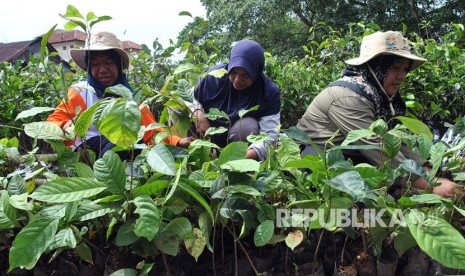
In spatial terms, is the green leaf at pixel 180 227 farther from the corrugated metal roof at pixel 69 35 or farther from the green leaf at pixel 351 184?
the corrugated metal roof at pixel 69 35

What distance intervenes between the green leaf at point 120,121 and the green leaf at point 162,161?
0.25 ft

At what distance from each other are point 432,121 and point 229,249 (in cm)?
223

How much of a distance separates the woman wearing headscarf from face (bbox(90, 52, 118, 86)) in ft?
1.59

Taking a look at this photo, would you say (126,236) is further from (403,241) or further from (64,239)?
(403,241)

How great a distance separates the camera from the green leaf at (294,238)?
108 cm

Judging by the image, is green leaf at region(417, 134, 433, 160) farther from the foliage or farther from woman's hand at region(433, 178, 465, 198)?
woman's hand at region(433, 178, 465, 198)

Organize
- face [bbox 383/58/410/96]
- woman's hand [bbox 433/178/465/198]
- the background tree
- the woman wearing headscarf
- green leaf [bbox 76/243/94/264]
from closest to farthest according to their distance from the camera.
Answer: green leaf [bbox 76/243/94/264]
woman's hand [bbox 433/178/465/198]
face [bbox 383/58/410/96]
the woman wearing headscarf
the background tree

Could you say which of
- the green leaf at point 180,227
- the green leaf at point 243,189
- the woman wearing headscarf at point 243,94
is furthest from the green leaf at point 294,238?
the woman wearing headscarf at point 243,94

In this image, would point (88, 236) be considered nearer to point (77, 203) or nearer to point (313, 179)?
point (77, 203)

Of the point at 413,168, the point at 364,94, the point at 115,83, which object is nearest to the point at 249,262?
the point at 413,168

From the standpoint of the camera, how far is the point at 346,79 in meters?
2.35

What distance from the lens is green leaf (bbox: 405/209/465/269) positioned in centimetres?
92

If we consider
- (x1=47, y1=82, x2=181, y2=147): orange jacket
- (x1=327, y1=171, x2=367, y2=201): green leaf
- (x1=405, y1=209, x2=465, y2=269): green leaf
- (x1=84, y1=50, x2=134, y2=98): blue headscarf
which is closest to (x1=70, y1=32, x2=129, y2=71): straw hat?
(x1=84, y1=50, x2=134, y2=98): blue headscarf

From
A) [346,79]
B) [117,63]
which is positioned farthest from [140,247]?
[117,63]
